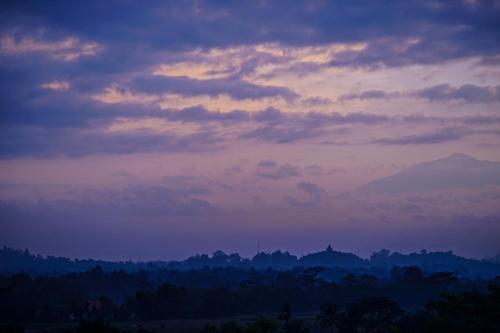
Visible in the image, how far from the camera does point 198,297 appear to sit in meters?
88.8

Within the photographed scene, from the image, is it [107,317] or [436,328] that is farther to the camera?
[107,317]

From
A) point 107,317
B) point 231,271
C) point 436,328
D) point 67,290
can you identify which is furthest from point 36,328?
point 231,271

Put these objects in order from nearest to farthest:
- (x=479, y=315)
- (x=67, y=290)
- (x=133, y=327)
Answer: (x=479, y=315) → (x=133, y=327) → (x=67, y=290)

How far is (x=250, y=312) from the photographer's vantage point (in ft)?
299

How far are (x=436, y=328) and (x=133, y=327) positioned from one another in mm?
46202

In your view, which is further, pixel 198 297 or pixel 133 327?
pixel 198 297

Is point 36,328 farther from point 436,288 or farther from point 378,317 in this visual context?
point 436,288

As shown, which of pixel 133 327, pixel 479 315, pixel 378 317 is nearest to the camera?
pixel 479 315

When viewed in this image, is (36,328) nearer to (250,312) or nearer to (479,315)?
(250,312)

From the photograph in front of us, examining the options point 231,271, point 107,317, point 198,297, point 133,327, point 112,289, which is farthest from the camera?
point 231,271

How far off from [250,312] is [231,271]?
271 ft

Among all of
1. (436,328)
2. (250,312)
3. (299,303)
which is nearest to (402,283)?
(299,303)

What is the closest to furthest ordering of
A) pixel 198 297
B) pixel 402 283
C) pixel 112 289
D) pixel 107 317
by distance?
pixel 107 317
pixel 198 297
pixel 402 283
pixel 112 289

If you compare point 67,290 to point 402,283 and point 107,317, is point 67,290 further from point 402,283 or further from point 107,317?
point 402,283
